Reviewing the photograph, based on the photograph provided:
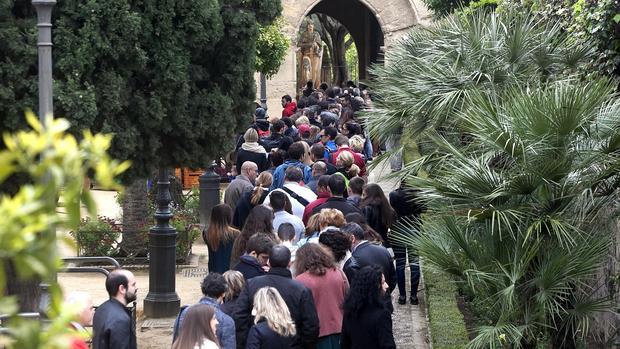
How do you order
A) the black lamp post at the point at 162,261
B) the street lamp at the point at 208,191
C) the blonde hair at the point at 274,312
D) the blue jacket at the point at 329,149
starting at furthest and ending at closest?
1. the street lamp at the point at 208,191
2. the blue jacket at the point at 329,149
3. the black lamp post at the point at 162,261
4. the blonde hair at the point at 274,312

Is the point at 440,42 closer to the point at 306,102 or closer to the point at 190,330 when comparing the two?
the point at 190,330

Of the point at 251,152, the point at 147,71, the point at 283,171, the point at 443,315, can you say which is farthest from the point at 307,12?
the point at 147,71

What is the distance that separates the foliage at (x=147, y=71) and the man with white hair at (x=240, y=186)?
1442 mm

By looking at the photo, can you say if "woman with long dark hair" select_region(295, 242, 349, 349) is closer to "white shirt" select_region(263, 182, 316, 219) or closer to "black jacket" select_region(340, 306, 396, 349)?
"black jacket" select_region(340, 306, 396, 349)

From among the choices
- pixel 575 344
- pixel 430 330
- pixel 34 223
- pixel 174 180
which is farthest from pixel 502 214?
pixel 174 180

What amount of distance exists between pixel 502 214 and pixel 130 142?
132 inches

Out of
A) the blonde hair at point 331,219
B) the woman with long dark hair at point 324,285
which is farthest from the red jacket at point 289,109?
the woman with long dark hair at point 324,285

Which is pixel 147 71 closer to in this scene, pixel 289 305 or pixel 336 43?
pixel 289 305

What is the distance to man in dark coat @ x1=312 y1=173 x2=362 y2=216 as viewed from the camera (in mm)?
10922

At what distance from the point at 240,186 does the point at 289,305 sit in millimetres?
5516

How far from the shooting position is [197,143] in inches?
A: 434

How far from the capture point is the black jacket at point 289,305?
302 inches

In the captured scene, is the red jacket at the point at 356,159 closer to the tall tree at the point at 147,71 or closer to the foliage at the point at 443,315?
the foliage at the point at 443,315

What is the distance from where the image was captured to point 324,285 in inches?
332
